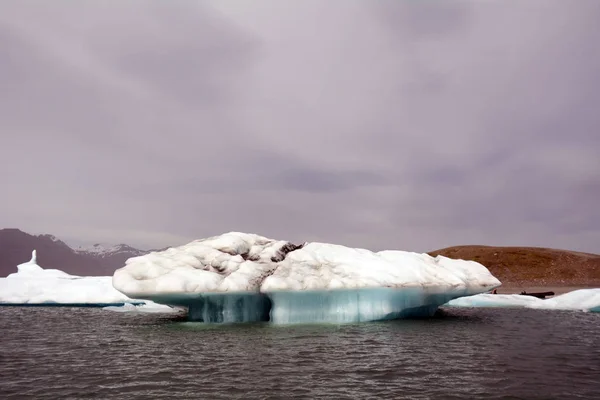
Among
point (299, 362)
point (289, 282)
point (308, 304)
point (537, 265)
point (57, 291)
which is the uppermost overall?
point (537, 265)

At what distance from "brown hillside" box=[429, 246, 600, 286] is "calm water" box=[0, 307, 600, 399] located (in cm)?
8477

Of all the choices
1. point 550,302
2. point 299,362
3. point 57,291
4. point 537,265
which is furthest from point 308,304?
point 537,265

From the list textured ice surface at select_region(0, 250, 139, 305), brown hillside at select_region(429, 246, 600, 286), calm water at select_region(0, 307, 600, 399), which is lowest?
calm water at select_region(0, 307, 600, 399)

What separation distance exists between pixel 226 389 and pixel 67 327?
70.0 feet

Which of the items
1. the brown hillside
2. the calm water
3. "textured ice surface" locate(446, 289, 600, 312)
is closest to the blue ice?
the calm water

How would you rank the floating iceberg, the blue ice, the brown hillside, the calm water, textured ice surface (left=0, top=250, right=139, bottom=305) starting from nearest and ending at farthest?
the calm water
the floating iceberg
the blue ice
textured ice surface (left=0, top=250, right=139, bottom=305)
the brown hillside

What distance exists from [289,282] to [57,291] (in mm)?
38226

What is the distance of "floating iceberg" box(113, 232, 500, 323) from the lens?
2778cm

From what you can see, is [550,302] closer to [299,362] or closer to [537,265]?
[299,362]

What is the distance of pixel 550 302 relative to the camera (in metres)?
47.8

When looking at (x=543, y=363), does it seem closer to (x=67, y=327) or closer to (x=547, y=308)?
(x=67, y=327)

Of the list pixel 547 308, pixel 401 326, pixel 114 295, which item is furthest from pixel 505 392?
pixel 114 295

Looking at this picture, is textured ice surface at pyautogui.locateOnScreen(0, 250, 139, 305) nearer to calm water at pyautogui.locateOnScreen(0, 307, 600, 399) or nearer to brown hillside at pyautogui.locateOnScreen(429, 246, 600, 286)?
calm water at pyautogui.locateOnScreen(0, 307, 600, 399)

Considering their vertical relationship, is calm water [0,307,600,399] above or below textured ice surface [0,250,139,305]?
below
